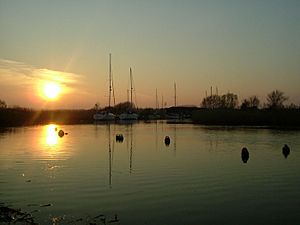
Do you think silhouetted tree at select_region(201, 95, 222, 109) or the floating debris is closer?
the floating debris

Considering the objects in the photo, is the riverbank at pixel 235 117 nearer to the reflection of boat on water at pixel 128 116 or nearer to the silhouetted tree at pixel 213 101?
the reflection of boat on water at pixel 128 116

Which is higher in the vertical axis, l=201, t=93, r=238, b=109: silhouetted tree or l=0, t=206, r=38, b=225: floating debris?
l=201, t=93, r=238, b=109: silhouetted tree

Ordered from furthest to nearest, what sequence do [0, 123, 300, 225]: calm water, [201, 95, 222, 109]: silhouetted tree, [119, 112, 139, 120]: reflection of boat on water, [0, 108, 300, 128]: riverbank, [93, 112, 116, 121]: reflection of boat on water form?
[201, 95, 222, 109]: silhouetted tree
[119, 112, 139, 120]: reflection of boat on water
[93, 112, 116, 121]: reflection of boat on water
[0, 108, 300, 128]: riverbank
[0, 123, 300, 225]: calm water

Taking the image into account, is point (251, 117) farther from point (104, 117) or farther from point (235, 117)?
point (104, 117)

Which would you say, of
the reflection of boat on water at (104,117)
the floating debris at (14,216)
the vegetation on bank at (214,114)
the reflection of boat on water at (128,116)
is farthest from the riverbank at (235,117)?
the floating debris at (14,216)

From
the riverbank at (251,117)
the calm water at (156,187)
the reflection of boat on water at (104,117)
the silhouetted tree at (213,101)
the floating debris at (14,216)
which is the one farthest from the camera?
the silhouetted tree at (213,101)

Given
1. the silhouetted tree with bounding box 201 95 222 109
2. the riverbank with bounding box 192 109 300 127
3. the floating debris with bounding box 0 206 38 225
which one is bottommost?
the floating debris with bounding box 0 206 38 225

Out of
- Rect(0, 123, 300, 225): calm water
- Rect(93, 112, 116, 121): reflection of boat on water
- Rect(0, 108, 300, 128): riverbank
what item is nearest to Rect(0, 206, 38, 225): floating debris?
Rect(0, 123, 300, 225): calm water

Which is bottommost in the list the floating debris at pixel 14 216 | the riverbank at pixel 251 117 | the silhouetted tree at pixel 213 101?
the floating debris at pixel 14 216

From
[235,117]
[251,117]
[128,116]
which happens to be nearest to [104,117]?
[128,116]

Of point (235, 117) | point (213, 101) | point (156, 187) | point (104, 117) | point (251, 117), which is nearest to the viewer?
point (156, 187)

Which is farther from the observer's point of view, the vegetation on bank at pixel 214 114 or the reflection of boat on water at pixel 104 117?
the reflection of boat on water at pixel 104 117

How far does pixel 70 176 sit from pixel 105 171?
2685 millimetres

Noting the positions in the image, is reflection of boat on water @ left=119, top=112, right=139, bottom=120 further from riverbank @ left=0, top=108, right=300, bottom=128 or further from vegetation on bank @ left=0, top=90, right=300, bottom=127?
riverbank @ left=0, top=108, right=300, bottom=128
